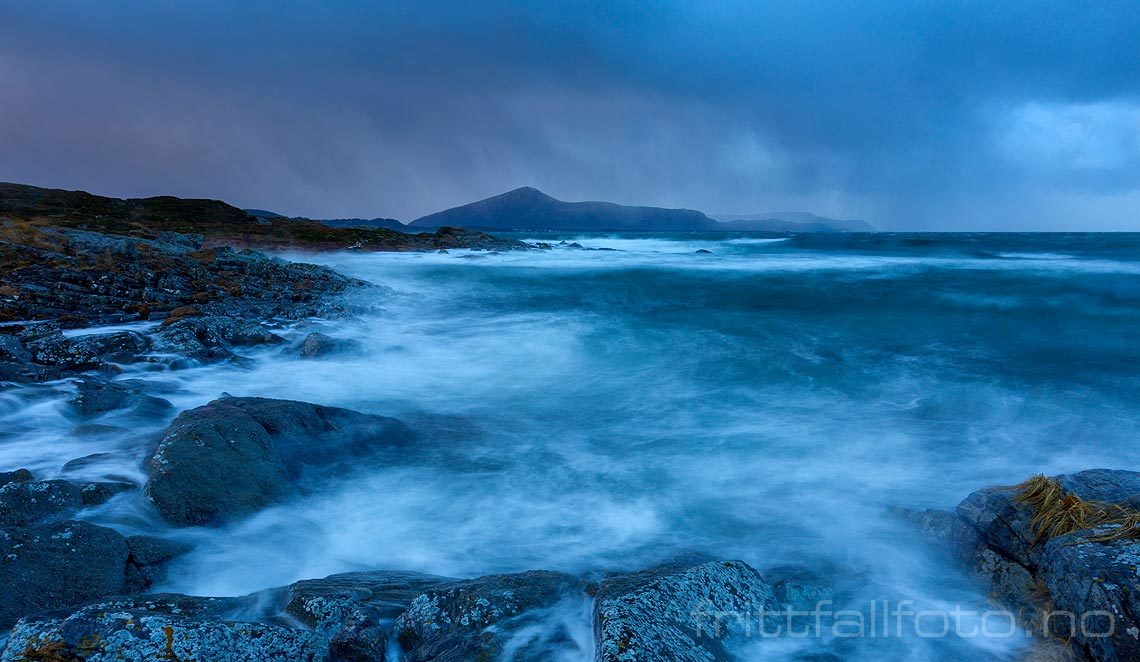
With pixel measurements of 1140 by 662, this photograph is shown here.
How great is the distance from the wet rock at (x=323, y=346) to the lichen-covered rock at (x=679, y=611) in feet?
29.6

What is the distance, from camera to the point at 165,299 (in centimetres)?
1297

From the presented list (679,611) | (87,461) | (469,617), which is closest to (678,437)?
(679,611)

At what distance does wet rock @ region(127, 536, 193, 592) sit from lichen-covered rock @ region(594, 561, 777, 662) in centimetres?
319

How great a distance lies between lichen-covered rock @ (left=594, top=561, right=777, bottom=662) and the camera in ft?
9.86

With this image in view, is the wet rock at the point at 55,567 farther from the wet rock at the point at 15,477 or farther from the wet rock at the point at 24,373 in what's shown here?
the wet rock at the point at 24,373

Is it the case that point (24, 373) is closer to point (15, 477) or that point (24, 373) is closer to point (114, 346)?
point (114, 346)

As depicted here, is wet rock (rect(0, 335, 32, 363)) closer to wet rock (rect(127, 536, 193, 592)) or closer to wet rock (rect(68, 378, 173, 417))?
wet rock (rect(68, 378, 173, 417))

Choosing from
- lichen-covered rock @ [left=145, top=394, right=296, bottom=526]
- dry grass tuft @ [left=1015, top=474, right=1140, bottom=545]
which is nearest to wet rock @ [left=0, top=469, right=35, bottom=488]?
lichen-covered rock @ [left=145, top=394, right=296, bottom=526]

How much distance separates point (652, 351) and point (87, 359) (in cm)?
1058

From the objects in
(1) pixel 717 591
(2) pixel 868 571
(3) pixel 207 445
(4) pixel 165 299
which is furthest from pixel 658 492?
(4) pixel 165 299

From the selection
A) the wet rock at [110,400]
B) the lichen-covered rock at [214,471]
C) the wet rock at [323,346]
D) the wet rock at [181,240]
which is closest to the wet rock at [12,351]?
the wet rock at [110,400]

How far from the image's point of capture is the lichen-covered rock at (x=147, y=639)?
2.50 metres

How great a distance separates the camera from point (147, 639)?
258cm

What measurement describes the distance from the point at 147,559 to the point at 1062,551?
6198mm
